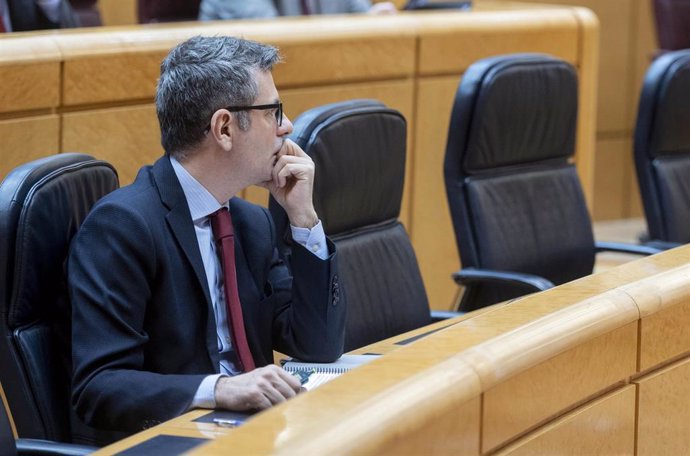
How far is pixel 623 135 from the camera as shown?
6.59 m

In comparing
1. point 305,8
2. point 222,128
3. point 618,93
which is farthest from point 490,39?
point 618,93

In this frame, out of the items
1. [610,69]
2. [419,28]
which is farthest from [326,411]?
[610,69]

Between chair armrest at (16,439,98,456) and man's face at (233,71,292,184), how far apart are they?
0.52 m

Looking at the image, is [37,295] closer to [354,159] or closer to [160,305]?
[160,305]

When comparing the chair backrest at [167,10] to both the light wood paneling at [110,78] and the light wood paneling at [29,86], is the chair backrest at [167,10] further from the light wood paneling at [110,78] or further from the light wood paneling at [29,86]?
the light wood paneling at [29,86]

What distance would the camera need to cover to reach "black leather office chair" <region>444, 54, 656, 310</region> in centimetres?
299

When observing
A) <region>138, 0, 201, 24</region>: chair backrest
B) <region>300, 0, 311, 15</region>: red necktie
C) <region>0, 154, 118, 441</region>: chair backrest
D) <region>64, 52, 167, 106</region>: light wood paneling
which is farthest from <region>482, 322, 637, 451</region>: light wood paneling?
<region>138, 0, 201, 24</region>: chair backrest

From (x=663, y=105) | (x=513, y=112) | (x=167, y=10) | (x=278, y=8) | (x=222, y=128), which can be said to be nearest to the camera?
(x=222, y=128)

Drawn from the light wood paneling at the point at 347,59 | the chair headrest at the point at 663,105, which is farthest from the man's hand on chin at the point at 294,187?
the chair headrest at the point at 663,105

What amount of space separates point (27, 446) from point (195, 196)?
0.48m

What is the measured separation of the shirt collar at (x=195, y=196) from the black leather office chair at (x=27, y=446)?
0.42 m

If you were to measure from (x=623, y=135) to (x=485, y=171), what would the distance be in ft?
12.2

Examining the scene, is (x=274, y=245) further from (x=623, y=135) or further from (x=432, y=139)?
(x=623, y=135)

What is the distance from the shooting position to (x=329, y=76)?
351 centimetres
